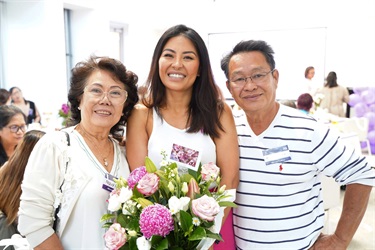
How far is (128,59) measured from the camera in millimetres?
11188

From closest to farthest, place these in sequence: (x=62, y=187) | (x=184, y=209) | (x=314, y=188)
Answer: (x=184, y=209) < (x=62, y=187) < (x=314, y=188)

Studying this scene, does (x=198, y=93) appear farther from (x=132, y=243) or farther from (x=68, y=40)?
(x=68, y=40)

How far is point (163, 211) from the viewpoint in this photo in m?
1.07

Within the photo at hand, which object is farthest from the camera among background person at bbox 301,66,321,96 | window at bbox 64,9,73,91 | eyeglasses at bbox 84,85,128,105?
background person at bbox 301,66,321,96

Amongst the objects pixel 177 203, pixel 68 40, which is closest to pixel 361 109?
pixel 68 40

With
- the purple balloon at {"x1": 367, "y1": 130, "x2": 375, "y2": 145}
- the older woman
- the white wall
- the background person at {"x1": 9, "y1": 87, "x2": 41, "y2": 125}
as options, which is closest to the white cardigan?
the older woman

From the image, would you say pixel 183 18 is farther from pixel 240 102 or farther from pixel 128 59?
pixel 240 102

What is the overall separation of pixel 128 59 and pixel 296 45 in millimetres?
5154

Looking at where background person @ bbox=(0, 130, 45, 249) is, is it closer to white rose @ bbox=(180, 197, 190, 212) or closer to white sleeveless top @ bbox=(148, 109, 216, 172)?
white sleeveless top @ bbox=(148, 109, 216, 172)

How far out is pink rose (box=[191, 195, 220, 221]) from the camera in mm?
1075

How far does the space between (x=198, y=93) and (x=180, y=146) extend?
29 cm

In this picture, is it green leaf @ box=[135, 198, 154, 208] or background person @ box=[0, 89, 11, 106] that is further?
background person @ box=[0, 89, 11, 106]

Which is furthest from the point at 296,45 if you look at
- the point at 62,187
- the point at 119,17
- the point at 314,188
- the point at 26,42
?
the point at 62,187

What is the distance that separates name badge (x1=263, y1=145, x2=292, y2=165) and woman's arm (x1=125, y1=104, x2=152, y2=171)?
0.57 meters
